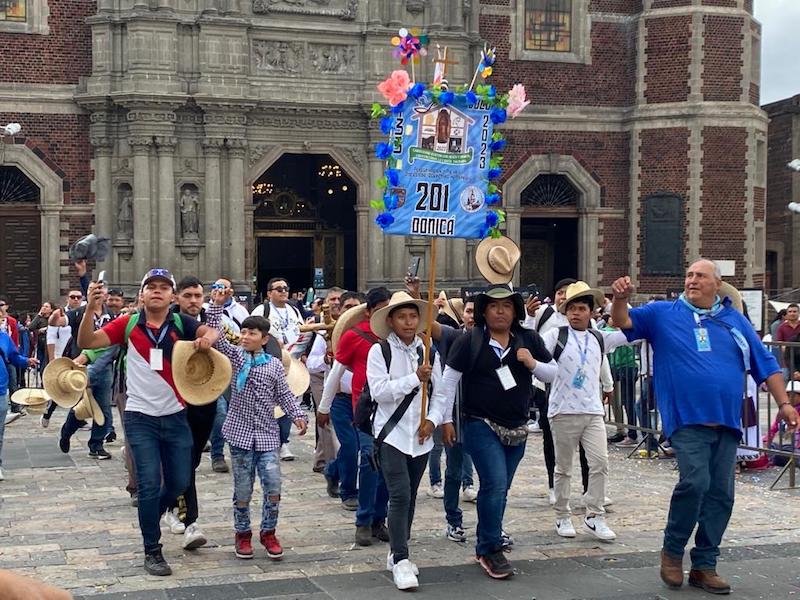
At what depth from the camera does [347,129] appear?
2511cm

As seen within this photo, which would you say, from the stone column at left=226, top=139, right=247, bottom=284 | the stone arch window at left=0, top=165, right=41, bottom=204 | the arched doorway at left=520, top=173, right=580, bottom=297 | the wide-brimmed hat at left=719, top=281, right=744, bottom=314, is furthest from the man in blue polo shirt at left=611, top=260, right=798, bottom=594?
the arched doorway at left=520, top=173, right=580, bottom=297

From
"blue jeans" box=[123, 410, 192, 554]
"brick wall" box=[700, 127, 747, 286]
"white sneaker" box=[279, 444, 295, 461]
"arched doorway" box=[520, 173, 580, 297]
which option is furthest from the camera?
"arched doorway" box=[520, 173, 580, 297]

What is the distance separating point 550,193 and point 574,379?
19.8 m

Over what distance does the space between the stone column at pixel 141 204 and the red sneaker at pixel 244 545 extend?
16.7 metres

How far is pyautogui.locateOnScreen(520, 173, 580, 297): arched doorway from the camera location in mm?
27484

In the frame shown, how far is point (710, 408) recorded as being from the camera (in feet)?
22.2

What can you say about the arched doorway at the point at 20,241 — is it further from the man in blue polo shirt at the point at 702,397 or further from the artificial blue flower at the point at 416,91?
the man in blue polo shirt at the point at 702,397

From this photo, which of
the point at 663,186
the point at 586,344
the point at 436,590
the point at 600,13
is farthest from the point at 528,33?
the point at 436,590

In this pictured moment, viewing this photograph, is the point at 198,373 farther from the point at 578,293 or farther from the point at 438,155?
the point at 578,293

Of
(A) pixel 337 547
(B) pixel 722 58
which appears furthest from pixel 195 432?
(B) pixel 722 58

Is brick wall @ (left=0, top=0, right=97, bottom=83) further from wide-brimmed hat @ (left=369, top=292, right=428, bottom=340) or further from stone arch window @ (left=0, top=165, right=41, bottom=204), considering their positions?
wide-brimmed hat @ (left=369, top=292, right=428, bottom=340)

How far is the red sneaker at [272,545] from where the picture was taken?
7.44 metres

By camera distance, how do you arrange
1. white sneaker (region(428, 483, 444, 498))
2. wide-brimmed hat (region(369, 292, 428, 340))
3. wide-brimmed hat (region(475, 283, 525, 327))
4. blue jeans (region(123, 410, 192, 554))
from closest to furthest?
blue jeans (region(123, 410, 192, 554))
wide-brimmed hat (region(369, 292, 428, 340))
wide-brimmed hat (region(475, 283, 525, 327))
white sneaker (region(428, 483, 444, 498))

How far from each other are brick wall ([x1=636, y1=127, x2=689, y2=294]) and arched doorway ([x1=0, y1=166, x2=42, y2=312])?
46.7 feet
